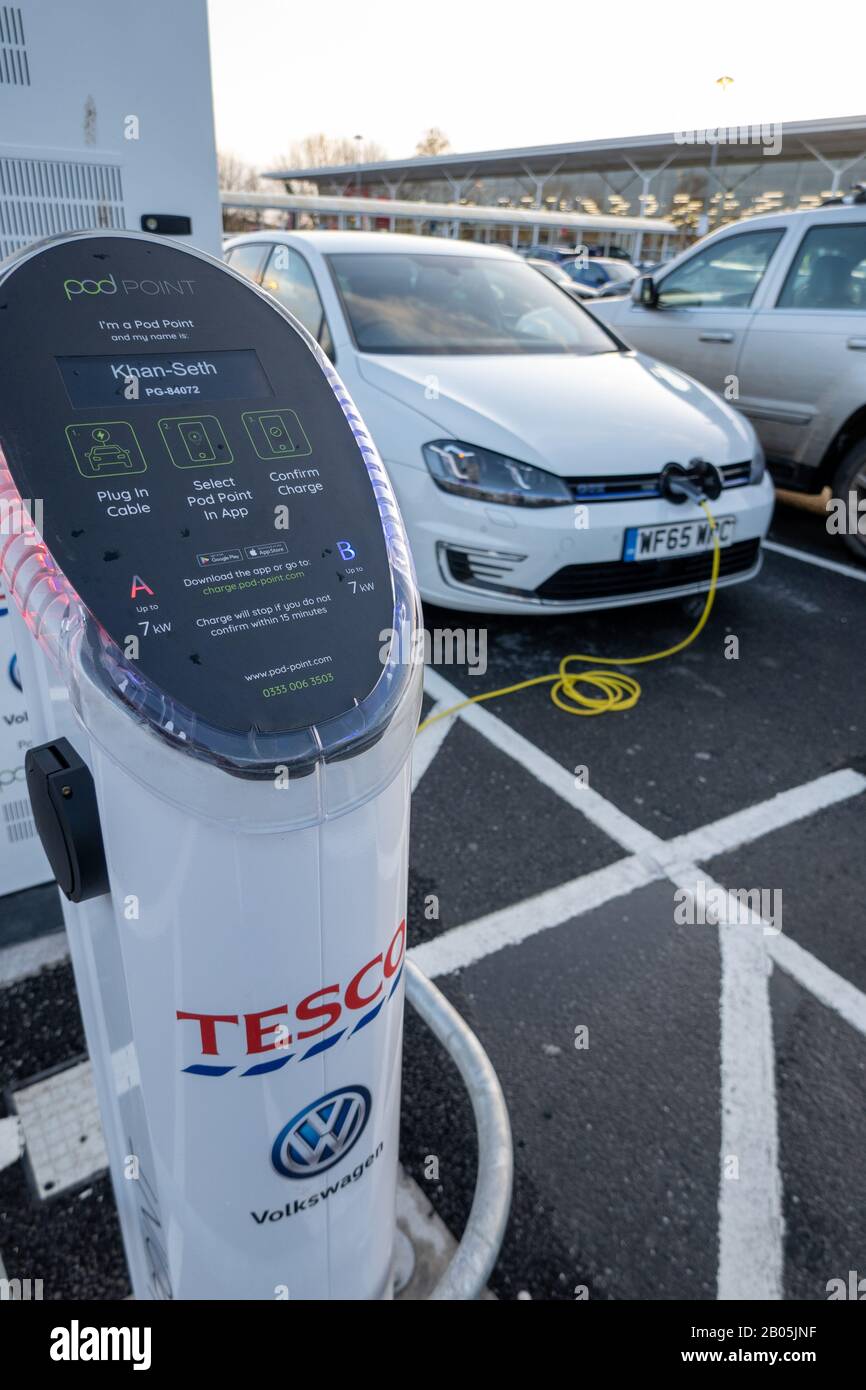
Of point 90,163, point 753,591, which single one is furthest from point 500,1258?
point 753,591

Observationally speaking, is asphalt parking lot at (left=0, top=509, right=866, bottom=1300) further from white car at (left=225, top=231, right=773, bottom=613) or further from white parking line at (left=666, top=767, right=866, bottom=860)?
white car at (left=225, top=231, right=773, bottom=613)

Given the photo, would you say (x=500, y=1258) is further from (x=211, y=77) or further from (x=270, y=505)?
(x=211, y=77)

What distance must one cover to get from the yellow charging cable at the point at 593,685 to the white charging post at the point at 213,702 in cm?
215

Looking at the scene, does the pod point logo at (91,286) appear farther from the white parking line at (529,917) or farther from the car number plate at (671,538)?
the car number plate at (671,538)

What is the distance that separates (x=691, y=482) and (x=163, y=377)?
2840 mm

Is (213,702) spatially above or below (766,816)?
above

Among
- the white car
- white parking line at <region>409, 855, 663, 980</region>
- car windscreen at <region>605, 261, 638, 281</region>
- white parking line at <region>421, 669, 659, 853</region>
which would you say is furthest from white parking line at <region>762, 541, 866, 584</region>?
car windscreen at <region>605, 261, 638, 281</region>

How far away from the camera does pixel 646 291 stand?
5.46 m

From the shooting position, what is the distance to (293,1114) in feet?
3.35

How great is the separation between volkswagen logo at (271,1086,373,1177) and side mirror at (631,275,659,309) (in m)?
5.50

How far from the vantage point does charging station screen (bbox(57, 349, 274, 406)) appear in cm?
91
